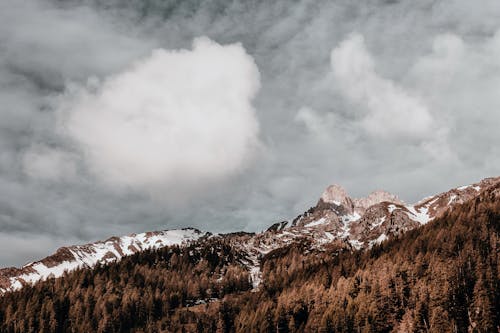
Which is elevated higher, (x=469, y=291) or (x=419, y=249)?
(x=419, y=249)

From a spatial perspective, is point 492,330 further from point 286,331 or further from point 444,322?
point 286,331

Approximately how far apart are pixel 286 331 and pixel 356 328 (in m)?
34.6

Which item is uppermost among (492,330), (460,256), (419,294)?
(460,256)

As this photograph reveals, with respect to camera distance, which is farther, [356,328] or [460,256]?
[460,256]

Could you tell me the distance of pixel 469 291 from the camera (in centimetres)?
14625

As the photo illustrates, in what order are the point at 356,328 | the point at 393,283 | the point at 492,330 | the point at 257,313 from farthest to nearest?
the point at 257,313, the point at 393,283, the point at 356,328, the point at 492,330

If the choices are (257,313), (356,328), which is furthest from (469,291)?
(257,313)

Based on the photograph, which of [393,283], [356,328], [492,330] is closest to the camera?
[492,330]

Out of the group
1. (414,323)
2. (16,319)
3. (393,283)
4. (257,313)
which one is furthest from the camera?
(16,319)

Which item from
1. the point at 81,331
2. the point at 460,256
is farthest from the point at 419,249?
the point at 81,331

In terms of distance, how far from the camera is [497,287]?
138 meters

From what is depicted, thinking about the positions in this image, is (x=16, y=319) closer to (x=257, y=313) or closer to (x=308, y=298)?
(x=257, y=313)

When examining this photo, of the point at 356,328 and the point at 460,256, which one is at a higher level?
the point at 460,256

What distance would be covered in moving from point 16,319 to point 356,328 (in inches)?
6124
